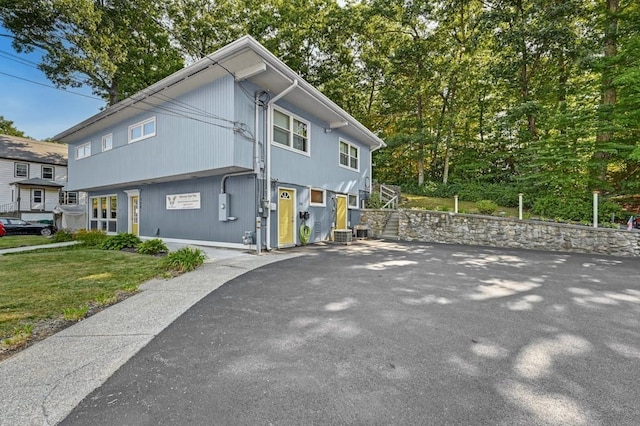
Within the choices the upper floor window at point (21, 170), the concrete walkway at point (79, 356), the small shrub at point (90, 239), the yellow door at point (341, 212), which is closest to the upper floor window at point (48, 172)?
the upper floor window at point (21, 170)

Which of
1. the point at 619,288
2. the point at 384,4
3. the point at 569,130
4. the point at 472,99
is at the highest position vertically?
the point at 384,4

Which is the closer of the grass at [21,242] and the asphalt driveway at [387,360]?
the asphalt driveway at [387,360]

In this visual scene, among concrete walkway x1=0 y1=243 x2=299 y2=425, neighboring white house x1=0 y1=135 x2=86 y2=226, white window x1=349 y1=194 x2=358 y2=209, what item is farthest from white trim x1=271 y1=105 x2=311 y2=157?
neighboring white house x1=0 y1=135 x2=86 y2=226

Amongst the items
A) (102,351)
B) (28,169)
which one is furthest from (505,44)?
(28,169)

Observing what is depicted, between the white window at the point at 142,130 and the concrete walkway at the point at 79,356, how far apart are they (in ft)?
26.1

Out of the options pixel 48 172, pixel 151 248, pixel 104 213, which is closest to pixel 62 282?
pixel 151 248

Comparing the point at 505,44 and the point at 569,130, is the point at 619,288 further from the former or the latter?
the point at 505,44

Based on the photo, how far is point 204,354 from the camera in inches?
101

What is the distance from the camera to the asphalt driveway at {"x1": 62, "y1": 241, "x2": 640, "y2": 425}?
6.03 ft

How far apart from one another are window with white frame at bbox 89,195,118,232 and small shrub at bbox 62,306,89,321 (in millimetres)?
12372

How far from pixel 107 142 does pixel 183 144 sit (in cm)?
615

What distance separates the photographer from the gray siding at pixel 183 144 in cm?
797

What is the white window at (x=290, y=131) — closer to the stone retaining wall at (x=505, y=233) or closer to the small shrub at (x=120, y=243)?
the stone retaining wall at (x=505, y=233)

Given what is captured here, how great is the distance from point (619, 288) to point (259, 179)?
27.4 feet
